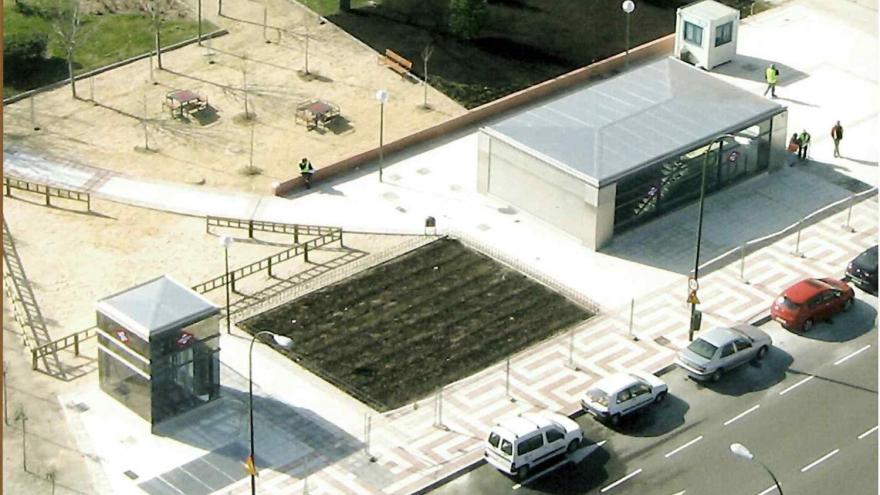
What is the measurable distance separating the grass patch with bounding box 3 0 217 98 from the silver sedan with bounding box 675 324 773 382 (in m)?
40.0

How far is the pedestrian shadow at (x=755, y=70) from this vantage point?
87.8m

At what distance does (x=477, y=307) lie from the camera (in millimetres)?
68188

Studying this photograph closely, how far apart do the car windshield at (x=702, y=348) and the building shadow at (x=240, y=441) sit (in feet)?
45.7

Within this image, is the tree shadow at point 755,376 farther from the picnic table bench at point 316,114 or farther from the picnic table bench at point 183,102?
the picnic table bench at point 183,102

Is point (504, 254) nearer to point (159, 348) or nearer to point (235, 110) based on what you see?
point (159, 348)

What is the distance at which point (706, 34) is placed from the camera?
87438 mm

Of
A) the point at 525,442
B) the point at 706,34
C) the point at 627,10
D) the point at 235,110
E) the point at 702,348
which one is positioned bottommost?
the point at 525,442

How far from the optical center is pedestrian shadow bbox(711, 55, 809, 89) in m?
87.8

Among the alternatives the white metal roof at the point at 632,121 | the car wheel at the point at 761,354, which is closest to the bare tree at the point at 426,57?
the white metal roof at the point at 632,121

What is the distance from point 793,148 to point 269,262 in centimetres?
2783

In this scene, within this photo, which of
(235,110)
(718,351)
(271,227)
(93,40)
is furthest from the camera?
(93,40)

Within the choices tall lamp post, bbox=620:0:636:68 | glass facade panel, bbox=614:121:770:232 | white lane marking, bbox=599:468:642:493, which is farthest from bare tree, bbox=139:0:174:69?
white lane marking, bbox=599:468:642:493

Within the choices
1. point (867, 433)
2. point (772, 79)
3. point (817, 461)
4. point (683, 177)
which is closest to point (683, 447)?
point (817, 461)

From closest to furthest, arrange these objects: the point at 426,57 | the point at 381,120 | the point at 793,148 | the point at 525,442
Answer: the point at 525,442 → the point at 381,120 → the point at 793,148 → the point at 426,57
